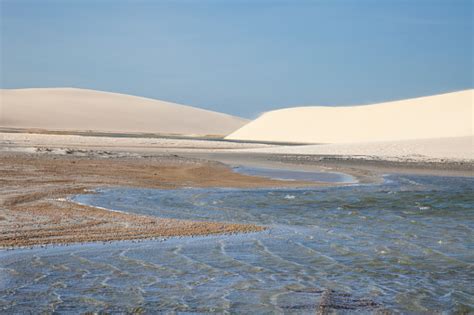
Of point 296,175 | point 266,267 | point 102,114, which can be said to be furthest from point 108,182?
point 102,114

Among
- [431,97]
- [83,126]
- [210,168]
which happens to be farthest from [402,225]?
[83,126]

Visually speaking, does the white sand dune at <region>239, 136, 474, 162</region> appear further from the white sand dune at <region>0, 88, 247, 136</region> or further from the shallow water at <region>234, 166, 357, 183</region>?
the white sand dune at <region>0, 88, 247, 136</region>

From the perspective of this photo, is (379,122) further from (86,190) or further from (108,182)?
(86,190)

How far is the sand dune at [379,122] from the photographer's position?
6669 cm

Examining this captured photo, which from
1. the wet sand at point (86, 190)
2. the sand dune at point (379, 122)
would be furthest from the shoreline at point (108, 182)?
the sand dune at point (379, 122)

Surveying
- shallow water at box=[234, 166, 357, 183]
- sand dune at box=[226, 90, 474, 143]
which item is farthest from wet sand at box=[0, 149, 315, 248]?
sand dune at box=[226, 90, 474, 143]

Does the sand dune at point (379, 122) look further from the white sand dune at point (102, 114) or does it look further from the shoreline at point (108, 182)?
the white sand dune at point (102, 114)

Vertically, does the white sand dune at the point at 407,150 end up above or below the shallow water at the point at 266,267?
above

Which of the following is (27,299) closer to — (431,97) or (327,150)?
(327,150)

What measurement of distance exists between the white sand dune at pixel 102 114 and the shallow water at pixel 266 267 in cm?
12452

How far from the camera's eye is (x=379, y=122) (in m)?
74.6

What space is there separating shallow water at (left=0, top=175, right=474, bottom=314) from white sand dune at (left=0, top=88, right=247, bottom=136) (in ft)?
409

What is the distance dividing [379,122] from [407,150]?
1298 inches

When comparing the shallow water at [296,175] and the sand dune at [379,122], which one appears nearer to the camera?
the shallow water at [296,175]
